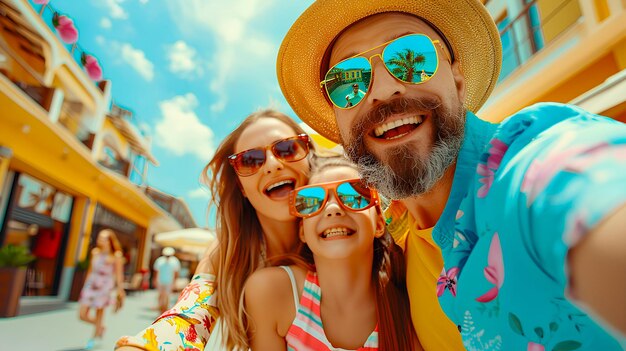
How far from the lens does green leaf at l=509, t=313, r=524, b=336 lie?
768mm

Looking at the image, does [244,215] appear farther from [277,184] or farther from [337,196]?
[337,196]

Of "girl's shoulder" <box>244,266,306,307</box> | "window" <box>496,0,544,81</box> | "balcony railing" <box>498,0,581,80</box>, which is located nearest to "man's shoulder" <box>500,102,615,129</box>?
"girl's shoulder" <box>244,266,306,307</box>

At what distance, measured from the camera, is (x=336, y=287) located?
5.80 feet

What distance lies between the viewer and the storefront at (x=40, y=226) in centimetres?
1034

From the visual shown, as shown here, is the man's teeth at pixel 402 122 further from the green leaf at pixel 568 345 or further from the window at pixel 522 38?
the window at pixel 522 38

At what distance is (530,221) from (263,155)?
1755 mm

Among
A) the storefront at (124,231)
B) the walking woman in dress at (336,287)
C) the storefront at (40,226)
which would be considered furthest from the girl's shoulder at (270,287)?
the storefront at (124,231)

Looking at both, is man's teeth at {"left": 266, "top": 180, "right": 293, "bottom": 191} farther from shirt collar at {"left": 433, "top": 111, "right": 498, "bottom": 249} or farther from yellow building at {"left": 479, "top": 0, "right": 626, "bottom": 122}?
yellow building at {"left": 479, "top": 0, "right": 626, "bottom": 122}

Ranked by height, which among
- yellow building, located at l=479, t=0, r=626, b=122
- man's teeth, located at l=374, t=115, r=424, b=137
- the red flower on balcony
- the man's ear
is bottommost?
man's teeth, located at l=374, t=115, r=424, b=137

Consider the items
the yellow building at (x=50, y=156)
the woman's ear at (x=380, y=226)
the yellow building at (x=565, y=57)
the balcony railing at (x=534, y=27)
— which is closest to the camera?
the woman's ear at (x=380, y=226)

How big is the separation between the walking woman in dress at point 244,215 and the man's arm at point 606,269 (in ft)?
4.85

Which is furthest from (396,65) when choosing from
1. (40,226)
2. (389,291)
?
(40,226)

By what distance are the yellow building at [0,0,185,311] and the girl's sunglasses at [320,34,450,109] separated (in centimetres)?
978

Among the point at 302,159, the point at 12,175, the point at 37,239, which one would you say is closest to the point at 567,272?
the point at 302,159
